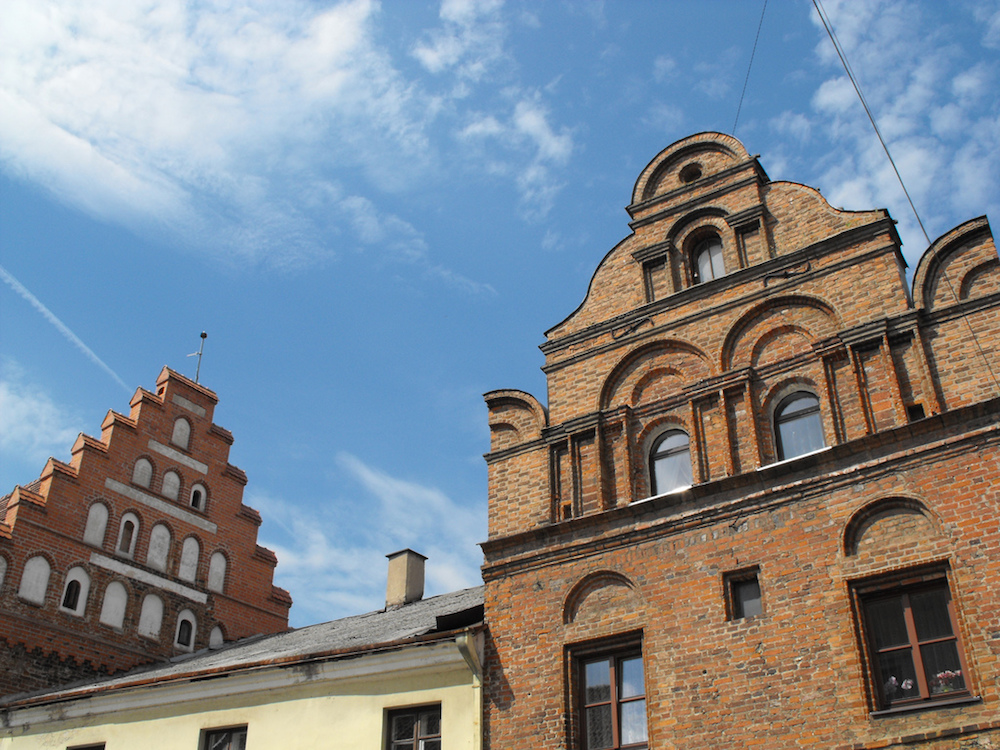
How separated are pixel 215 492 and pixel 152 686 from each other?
10.5 m

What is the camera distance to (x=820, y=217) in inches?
569

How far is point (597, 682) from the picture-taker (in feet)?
42.2

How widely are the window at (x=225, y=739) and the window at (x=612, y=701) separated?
6.37 meters

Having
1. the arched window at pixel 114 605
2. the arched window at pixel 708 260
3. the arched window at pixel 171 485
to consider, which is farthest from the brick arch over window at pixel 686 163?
the arched window at pixel 114 605

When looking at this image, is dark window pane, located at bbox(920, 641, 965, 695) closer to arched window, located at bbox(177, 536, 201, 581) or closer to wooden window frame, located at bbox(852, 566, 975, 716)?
wooden window frame, located at bbox(852, 566, 975, 716)

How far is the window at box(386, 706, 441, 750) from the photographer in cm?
1396

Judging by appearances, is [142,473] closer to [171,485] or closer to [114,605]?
[171,485]

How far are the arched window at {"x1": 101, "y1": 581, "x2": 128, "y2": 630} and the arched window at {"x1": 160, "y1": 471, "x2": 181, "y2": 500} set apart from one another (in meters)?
2.98

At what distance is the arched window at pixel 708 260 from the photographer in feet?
50.5

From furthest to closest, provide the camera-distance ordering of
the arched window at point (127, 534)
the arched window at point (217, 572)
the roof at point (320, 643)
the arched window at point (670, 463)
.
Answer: the arched window at point (217, 572), the arched window at point (127, 534), the roof at point (320, 643), the arched window at point (670, 463)

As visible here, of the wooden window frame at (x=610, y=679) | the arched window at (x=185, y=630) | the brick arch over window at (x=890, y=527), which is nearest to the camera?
the brick arch over window at (x=890, y=527)

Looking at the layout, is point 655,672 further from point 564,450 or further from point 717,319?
point 717,319

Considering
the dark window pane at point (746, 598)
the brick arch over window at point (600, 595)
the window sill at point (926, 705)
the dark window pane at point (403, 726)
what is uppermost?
the brick arch over window at point (600, 595)

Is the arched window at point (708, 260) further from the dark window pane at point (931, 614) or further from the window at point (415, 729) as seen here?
the window at point (415, 729)
